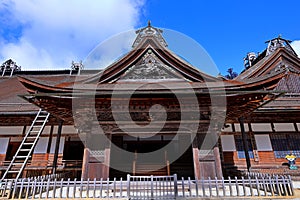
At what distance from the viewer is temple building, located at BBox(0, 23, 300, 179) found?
7.52 metres

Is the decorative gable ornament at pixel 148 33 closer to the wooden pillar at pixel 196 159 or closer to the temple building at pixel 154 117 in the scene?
the temple building at pixel 154 117

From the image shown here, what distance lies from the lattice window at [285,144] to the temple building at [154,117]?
6 cm

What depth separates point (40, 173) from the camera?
11.7 m

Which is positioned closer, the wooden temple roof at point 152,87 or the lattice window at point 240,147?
the wooden temple roof at point 152,87

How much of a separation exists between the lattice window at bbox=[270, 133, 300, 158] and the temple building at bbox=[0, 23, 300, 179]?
0.20ft

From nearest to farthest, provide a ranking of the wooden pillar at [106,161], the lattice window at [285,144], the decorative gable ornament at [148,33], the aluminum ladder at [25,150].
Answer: the wooden pillar at [106,161] < the aluminum ladder at [25,150] < the decorative gable ornament at [148,33] < the lattice window at [285,144]

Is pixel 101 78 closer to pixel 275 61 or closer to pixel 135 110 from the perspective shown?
pixel 135 110

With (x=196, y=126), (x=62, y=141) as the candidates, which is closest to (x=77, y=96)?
(x=196, y=126)

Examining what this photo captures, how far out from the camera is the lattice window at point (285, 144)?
1206cm

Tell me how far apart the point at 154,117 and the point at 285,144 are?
961cm

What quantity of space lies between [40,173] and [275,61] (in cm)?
→ 1840

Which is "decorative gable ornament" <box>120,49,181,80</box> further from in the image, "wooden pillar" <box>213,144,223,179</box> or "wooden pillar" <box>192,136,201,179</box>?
"wooden pillar" <box>213,144,223,179</box>

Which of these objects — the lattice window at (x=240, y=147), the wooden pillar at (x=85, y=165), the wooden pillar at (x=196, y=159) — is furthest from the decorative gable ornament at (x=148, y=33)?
the lattice window at (x=240, y=147)

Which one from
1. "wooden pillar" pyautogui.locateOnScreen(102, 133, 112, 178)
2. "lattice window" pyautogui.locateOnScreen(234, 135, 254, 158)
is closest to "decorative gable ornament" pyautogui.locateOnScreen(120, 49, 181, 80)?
"wooden pillar" pyautogui.locateOnScreen(102, 133, 112, 178)
